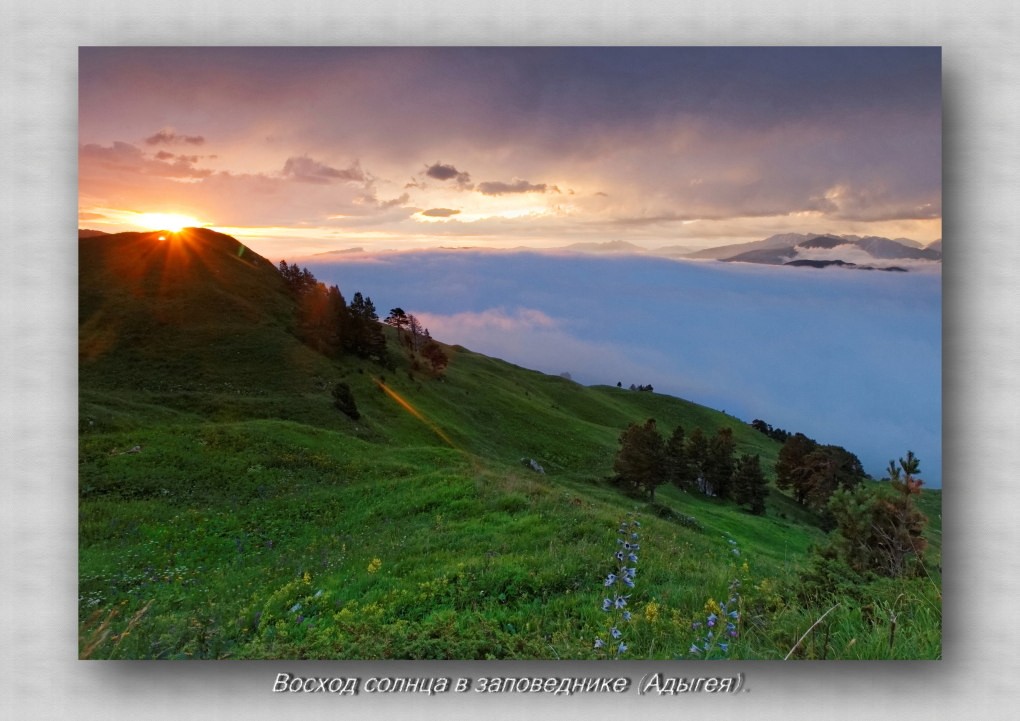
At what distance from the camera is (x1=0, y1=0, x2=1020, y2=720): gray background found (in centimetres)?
688

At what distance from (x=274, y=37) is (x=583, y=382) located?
5336 millimetres

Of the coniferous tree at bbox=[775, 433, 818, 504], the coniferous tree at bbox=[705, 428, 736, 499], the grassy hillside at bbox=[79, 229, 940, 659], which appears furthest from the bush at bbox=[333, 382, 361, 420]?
the coniferous tree at bbox=[775, 433, 818, 504]

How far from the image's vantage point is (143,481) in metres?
7.13

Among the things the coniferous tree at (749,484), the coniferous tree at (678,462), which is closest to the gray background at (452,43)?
the coniferous tree at (749,484)

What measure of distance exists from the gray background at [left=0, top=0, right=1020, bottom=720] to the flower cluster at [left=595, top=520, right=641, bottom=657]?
3775 mm

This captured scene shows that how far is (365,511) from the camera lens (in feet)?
24.6

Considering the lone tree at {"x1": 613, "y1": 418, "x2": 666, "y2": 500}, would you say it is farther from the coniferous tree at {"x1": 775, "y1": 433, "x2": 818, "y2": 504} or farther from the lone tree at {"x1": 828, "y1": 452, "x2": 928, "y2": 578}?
the lone tree at {"x1": 828, "y1": 452, "x2": 928, "y2": 578}

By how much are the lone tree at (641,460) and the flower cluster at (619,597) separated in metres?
1.03

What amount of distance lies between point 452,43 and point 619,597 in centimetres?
613

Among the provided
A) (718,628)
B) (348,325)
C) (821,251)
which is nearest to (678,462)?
(718,628)

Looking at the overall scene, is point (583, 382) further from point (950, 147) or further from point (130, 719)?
point (130, 719)

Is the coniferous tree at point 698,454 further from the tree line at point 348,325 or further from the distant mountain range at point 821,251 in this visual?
the tree line at point 348,325

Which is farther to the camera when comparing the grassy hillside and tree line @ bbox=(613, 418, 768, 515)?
tree line @ bbox=(613, 418, 768, 515)

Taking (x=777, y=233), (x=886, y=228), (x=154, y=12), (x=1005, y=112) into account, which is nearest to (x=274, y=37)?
(x=154, y=12)
